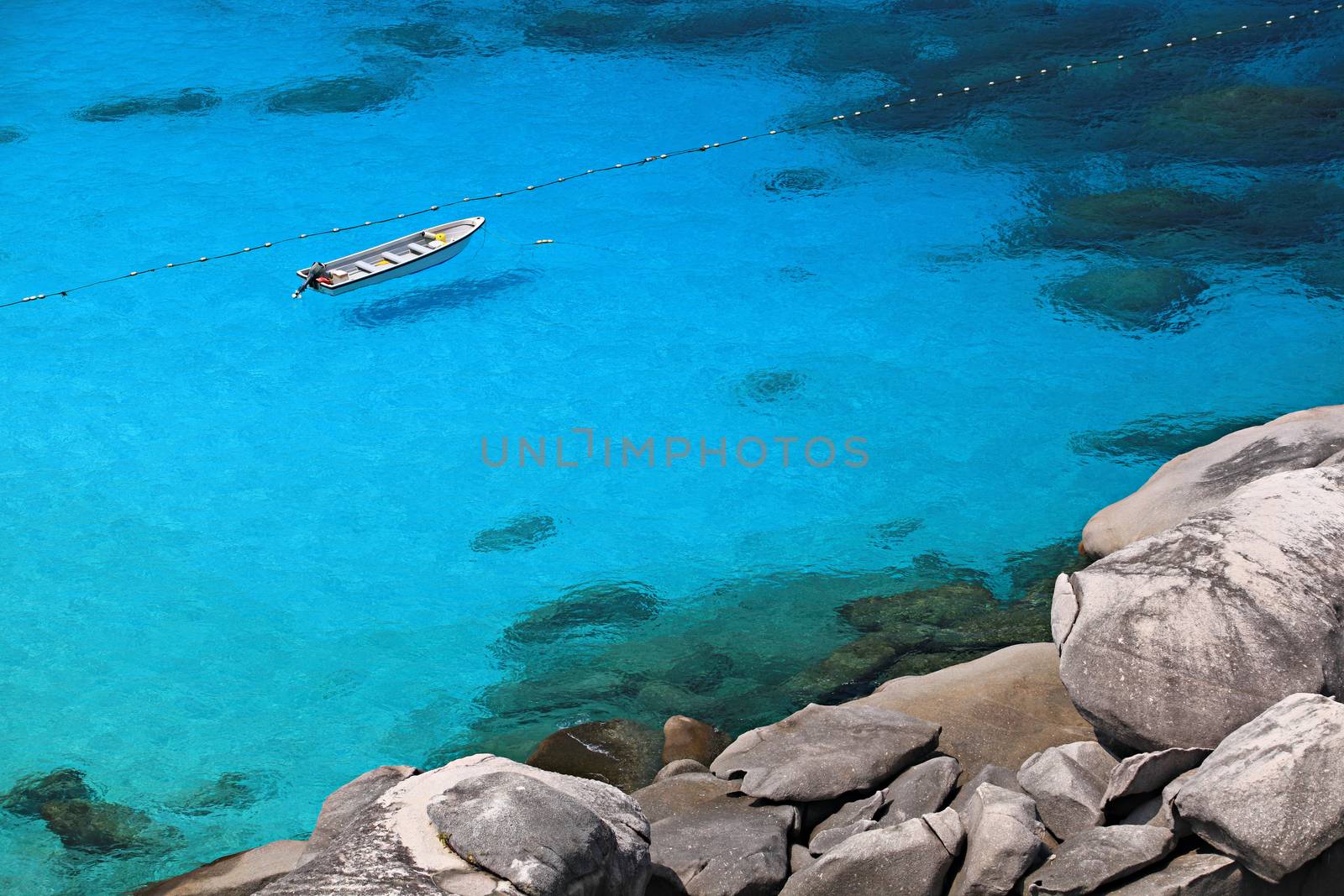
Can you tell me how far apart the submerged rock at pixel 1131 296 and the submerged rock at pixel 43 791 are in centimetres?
1405

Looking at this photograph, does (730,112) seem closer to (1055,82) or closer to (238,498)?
(1055,82)

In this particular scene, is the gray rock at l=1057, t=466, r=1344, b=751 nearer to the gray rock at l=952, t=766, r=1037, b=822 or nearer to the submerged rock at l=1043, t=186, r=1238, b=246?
the gray rock at l=952, t=766, r=1037, b=822

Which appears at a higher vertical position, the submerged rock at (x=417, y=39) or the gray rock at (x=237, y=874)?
the submerged rock at (x=417, y=39)

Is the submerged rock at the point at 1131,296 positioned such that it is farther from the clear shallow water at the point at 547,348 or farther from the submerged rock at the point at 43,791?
the submerged rock at the point at 43,791

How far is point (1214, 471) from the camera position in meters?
12.3

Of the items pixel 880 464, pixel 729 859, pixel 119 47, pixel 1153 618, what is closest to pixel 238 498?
pixel 880 464

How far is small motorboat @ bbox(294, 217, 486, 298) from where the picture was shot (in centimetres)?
1817

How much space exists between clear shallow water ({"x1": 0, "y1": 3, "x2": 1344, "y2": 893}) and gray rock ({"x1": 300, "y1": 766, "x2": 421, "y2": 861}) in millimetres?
2281

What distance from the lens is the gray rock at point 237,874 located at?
922 cm

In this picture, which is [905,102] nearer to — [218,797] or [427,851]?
[218,797]

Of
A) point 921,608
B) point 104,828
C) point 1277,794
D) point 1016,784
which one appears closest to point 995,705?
point 1016,784

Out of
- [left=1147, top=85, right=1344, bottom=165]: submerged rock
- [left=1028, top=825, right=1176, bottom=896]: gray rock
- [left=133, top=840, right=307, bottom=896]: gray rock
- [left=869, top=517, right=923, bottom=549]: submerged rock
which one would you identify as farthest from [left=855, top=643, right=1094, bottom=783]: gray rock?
[left=1147, top=85, right=1344, bottom=165]: submerged rock

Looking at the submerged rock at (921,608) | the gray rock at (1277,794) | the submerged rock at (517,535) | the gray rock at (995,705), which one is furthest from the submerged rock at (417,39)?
the gray rock at (1277,794)

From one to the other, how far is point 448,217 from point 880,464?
940cm
